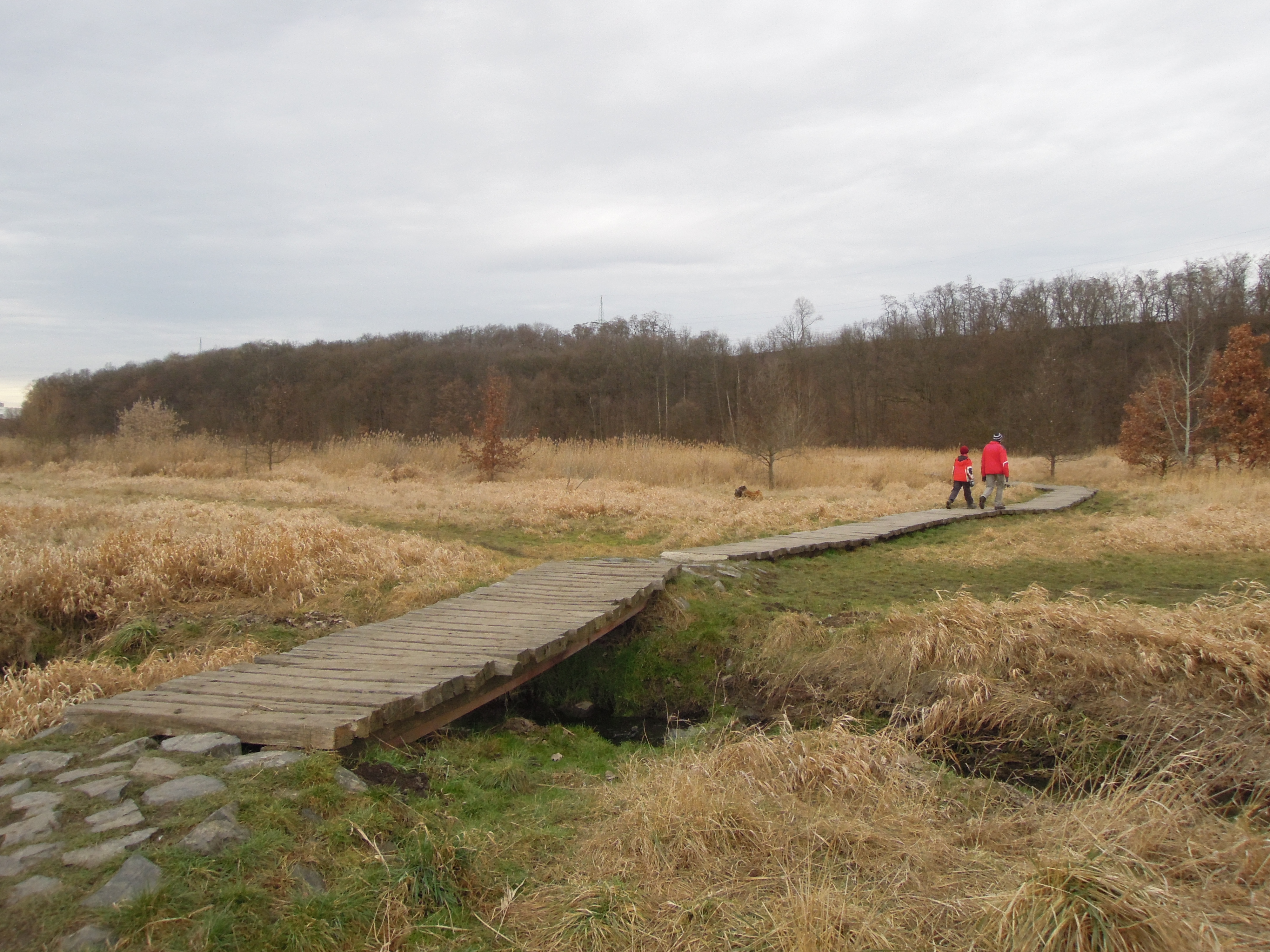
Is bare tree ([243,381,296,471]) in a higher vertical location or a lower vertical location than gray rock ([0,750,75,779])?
higher

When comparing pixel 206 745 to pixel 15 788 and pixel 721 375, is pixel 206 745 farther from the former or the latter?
pixel 721 375

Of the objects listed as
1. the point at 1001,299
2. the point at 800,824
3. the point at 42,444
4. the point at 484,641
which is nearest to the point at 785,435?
the point at 484,641

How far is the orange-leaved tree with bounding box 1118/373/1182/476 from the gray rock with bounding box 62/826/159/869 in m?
25.4

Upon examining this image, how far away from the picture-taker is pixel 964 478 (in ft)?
52.9

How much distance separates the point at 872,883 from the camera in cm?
304

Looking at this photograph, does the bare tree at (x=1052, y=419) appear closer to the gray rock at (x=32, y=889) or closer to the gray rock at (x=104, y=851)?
the gray rock at (x=104, y=851)

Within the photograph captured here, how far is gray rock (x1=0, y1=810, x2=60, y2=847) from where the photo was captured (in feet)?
9.30

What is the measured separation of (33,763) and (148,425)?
29.1 m

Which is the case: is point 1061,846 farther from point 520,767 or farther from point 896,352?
point 896,352

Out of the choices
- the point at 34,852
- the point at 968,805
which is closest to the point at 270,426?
the point at 34,852

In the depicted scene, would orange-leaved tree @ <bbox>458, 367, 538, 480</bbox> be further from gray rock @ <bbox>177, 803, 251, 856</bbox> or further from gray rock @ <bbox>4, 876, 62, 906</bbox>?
gray rock @ <bbox>4, 876, 62, 906</bbox>

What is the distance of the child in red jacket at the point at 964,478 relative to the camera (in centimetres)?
1608

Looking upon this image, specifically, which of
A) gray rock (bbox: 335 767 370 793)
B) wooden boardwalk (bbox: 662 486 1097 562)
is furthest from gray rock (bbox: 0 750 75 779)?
wooden boardwalk (bbox: 662 486 1097 562)

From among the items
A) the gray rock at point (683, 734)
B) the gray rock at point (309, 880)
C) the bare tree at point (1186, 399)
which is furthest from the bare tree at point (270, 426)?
the bare tree at point (1186, 399)
